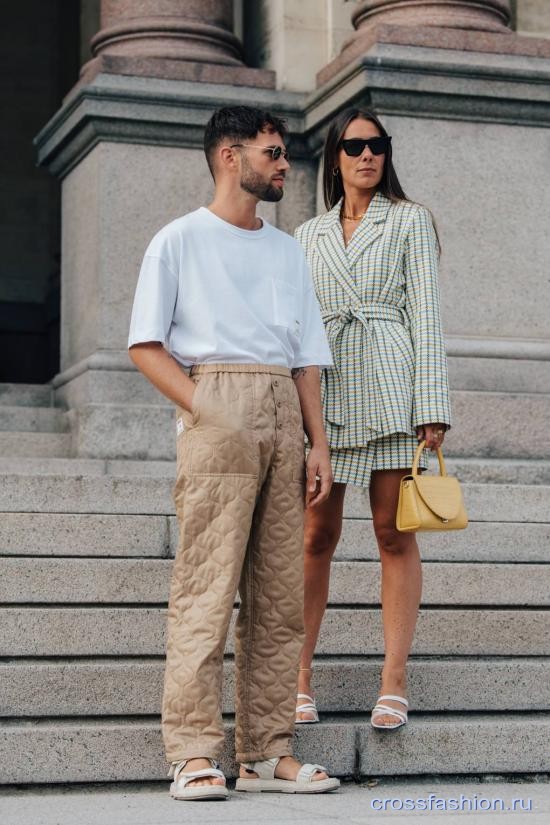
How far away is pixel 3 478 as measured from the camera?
6.59 m

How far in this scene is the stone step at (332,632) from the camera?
5.58 metres

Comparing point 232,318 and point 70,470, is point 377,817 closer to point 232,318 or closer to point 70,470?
point 232,318

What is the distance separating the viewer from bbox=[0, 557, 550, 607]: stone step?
5.82m

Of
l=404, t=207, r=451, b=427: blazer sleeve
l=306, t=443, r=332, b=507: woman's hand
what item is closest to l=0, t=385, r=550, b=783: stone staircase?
l=306, t=443, r=332, b=507: woman's hand

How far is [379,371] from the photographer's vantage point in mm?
5418

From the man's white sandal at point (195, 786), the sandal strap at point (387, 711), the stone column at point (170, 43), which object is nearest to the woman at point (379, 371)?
the sandal strap at point (387, 711)

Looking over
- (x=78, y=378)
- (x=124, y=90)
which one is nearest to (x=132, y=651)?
(x=78, y=378)

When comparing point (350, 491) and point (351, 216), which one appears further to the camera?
point (350, 491)

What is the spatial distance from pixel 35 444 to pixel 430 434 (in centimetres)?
354

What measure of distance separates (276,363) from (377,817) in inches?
55.4

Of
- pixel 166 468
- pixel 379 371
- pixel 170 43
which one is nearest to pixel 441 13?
pixel 170 43

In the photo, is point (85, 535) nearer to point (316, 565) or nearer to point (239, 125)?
point (316, 565)

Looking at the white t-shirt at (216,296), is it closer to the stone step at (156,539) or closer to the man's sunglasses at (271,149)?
the man's sunglasses at (271,149)

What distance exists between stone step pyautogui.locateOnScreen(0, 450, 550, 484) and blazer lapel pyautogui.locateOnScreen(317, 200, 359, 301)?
200 centimetres
